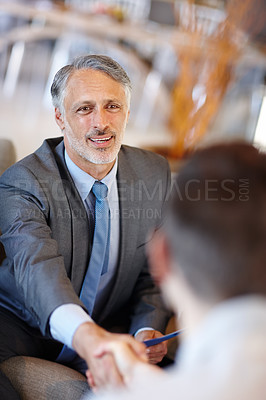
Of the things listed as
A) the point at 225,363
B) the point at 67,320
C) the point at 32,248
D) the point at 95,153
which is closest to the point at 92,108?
the point at 95,153

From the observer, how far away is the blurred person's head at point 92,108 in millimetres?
1513

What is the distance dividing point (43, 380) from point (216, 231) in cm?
84

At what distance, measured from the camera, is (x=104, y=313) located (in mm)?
1605

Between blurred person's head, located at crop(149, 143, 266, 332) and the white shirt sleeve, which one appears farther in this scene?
the white shirt sleeve

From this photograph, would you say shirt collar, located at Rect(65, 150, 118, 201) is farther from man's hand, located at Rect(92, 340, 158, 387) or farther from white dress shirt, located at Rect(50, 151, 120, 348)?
man's hand, located at Rect(92, 340, 158, 387)

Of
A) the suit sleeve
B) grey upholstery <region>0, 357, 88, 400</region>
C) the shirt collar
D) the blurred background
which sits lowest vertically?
grey upholstery <region>0, 357, 88, 400</region>

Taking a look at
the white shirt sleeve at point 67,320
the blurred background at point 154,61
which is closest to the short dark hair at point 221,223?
the white shirt sleeve at point 67,320

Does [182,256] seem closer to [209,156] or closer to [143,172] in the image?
[209,156]

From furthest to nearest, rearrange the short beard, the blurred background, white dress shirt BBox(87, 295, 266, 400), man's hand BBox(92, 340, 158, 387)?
the blurred background, the short beard, man's hand BBox(92, 340, 158, 387), white dress shirt BBox(87, 295, 266, 400)

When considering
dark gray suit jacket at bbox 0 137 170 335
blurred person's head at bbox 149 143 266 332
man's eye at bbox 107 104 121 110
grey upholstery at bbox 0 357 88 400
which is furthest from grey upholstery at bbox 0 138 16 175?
blurred person's head at bbox 149 143 266 332

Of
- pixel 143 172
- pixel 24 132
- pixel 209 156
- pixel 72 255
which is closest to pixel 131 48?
pixel 24 132

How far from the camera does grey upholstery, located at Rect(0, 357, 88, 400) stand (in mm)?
1307

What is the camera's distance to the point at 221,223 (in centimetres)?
67

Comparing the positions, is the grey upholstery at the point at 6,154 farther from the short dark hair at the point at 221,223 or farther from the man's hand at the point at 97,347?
the short dark hair at the point at 221,223
